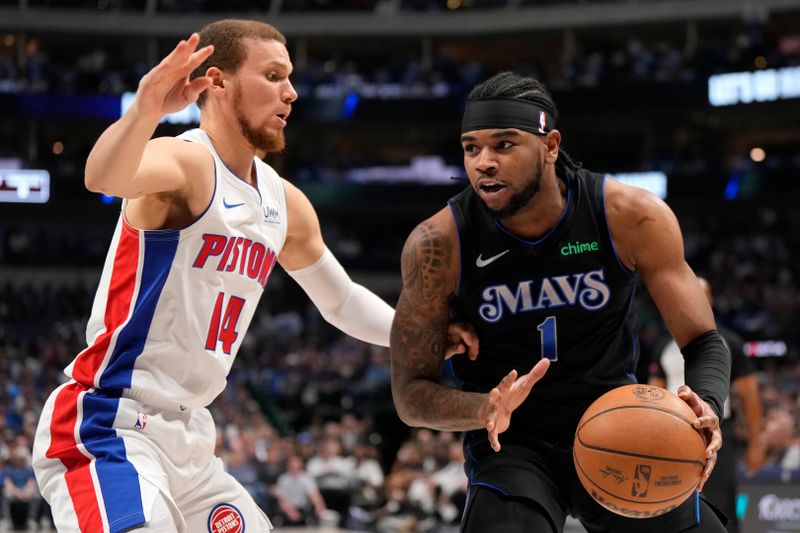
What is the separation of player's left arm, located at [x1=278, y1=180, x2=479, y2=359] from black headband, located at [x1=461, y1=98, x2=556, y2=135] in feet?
3.15

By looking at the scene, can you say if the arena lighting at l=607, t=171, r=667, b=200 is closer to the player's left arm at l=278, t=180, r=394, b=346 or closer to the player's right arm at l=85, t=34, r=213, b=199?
the player's left arm at l=278, t=180, r=394, b=346

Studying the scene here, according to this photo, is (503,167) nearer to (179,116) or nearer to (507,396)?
(507,396)

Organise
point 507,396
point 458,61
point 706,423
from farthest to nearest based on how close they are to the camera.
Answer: point 458,61
point 507,396
point 706,423

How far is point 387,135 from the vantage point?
112 ft

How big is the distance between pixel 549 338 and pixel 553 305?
0.45 ft

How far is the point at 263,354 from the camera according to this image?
2472 cm

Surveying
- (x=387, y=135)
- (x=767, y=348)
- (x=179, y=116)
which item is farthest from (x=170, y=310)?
(x=387, y=135)

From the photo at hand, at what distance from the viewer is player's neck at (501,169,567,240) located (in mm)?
4219

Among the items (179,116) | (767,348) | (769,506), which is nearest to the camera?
(769,506)

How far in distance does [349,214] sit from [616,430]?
29002 mm

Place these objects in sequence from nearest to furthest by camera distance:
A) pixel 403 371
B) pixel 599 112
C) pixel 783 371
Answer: pixel 403 371 → pixel 783 371 → pixel 599 112

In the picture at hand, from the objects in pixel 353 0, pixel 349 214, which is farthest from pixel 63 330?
pixel 353 0

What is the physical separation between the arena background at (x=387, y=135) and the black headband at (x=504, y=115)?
1727 cm

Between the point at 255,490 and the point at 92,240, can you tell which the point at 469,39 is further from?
the point at 255,490
